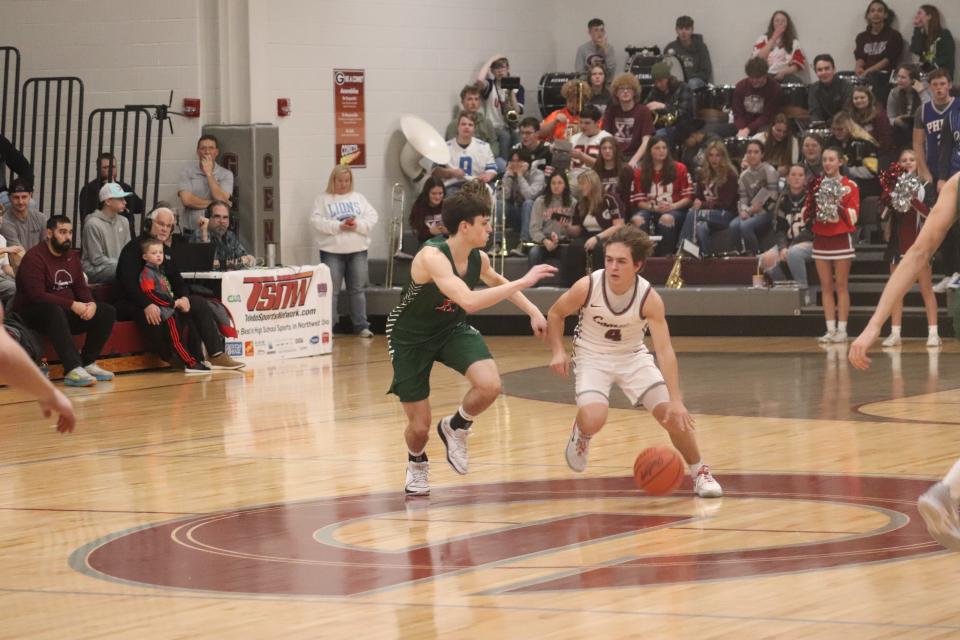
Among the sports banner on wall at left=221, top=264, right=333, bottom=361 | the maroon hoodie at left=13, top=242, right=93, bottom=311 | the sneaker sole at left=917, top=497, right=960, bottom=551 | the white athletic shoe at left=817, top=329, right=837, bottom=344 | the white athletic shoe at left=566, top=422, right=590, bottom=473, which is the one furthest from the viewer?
the white athletic shoe at left=817, top=329, right=837, bottom=344

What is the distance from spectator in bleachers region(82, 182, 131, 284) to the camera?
44.9 ft

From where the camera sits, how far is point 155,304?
43.6 ft

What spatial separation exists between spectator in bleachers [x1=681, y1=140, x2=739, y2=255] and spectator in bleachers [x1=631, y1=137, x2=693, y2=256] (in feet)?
0.40

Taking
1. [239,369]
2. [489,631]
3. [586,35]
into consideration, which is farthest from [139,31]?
[489,631]

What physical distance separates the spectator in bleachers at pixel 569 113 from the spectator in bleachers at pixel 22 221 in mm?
6263

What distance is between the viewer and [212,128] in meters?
16.1

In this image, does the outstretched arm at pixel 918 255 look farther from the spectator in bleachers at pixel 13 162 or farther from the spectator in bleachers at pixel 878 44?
the spectator in bleachers at pixel 878 44

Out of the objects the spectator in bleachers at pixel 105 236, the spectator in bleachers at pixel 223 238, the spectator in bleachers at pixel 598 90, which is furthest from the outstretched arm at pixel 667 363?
the spectator in bleachers at pixel 598 90

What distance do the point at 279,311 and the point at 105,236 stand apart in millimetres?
1732

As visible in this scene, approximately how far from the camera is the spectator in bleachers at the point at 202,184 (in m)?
15.5

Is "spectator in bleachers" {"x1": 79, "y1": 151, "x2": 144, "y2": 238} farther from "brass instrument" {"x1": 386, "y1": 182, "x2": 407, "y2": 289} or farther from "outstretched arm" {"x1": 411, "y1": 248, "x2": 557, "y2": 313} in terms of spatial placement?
"outstretched arm" {"x1": 411, "y1": 248, "x2": 557, "y2": 313}

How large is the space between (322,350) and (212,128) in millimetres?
2838

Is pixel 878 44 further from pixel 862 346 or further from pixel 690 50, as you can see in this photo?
pixel 862 346

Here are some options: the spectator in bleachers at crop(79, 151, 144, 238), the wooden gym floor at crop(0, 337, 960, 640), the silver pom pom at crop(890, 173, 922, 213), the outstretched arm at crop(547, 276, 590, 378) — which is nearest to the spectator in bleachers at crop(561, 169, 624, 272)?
the silver pom pom at crop(890, 173, 922, 213)
